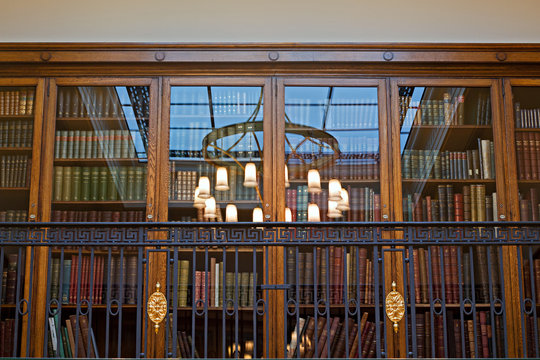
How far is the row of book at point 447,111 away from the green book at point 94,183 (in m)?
2.04

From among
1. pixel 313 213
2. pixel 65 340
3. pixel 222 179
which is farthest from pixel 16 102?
pixel 313 213

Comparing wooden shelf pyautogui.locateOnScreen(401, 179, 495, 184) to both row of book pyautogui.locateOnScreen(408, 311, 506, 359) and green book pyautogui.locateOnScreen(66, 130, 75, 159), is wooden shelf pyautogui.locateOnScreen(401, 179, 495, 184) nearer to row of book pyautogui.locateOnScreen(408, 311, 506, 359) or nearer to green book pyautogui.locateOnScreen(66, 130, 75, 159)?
row of book pyautogui.locateOnScreen(408, 311, 506, 359)

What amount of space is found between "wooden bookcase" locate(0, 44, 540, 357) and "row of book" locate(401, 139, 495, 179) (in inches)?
0.6

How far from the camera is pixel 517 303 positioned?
4.28 meters

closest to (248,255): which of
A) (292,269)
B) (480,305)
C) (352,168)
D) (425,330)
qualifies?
(292,269)

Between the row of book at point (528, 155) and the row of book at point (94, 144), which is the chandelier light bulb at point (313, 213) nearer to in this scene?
the row of book at point (94, 144)

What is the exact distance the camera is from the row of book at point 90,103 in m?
4.62

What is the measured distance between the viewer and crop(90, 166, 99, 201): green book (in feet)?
14.8

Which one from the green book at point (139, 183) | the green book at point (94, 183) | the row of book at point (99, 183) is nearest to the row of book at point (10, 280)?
the row of book at point (99, 183)

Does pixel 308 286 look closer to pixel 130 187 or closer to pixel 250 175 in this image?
pixel 250 175

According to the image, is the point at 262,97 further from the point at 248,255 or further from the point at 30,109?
the point at 30,109

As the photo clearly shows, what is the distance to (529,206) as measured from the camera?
14.6 feet

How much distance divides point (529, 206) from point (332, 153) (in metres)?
1.30

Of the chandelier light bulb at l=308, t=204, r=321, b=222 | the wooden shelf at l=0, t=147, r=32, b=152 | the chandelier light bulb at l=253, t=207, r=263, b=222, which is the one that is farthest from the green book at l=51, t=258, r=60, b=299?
the chandelier light bulb at l=308, t=204, r=321, b=222
